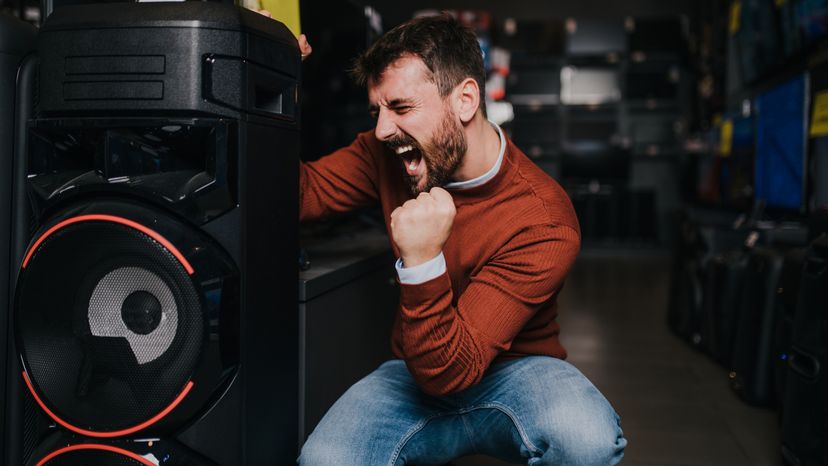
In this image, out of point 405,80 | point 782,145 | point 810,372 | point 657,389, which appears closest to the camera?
point 405,80

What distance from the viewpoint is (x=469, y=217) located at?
4.24ft

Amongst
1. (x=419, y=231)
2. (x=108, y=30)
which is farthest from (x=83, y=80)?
(x=419, y=231)

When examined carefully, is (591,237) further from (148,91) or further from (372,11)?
(148,91)

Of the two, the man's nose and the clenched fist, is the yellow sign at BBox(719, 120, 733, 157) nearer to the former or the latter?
the man's nose

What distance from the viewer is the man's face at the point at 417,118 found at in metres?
1.22

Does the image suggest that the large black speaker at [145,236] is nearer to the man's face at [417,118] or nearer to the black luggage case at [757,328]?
the man's face at [417,118]

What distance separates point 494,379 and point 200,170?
0.64 meters

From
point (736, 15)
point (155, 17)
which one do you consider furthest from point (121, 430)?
point (736, 15)

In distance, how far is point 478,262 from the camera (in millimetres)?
1271

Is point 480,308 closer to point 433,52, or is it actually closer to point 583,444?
point 583,444

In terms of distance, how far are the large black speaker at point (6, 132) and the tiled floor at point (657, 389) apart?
1.09 m

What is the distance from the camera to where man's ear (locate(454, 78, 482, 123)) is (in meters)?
1.28

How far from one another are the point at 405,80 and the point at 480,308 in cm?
41

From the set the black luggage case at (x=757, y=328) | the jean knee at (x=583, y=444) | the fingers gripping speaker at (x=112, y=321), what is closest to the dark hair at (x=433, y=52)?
the fingers gripping speaker at (x=112, y=321)
